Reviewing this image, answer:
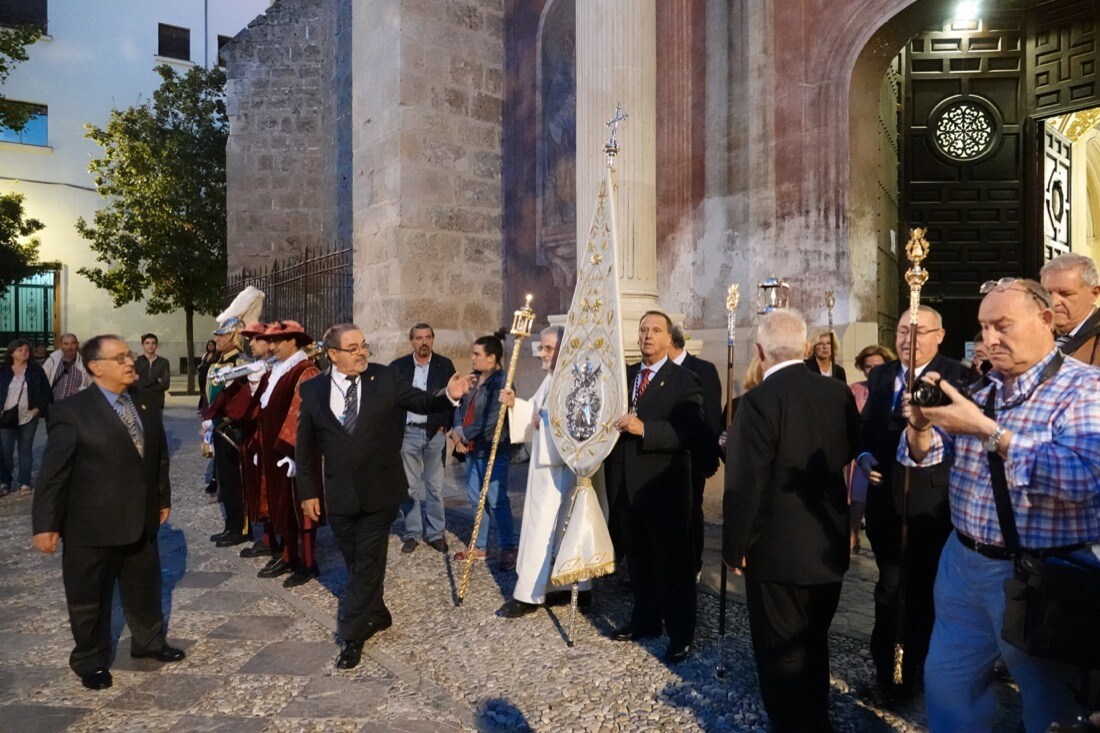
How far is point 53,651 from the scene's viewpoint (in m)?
4.26

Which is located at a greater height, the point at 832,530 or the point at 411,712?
the point at 832,530

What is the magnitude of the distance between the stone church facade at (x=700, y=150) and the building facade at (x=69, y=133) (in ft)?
67.2

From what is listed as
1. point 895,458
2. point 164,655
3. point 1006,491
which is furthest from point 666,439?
point 164,655

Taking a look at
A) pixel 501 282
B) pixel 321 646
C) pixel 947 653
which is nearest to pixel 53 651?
pixel 321 646

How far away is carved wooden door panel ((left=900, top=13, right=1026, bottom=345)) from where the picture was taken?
31.7ft

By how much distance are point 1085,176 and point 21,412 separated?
16.0m

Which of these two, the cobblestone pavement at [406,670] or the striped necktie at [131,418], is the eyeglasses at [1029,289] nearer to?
the cobblestone pavement at [406,670]

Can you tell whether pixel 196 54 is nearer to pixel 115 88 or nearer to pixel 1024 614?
pixel 115 88

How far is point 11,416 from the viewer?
8938 mm

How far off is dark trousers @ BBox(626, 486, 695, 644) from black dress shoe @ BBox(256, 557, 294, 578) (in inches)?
106

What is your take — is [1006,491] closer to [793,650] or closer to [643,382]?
[793,650]

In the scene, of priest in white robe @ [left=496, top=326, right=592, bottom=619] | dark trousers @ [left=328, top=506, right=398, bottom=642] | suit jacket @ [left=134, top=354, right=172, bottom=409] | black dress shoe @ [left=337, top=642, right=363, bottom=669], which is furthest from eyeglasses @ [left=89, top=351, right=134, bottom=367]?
suit jacket @ [left=134, top=354, right=172, bottom=409]

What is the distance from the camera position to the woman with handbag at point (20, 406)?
354 inches

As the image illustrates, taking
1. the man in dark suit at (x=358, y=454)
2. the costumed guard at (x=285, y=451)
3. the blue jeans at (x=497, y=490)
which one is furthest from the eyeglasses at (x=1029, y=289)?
the costumed guard at (x=285, y=451)
